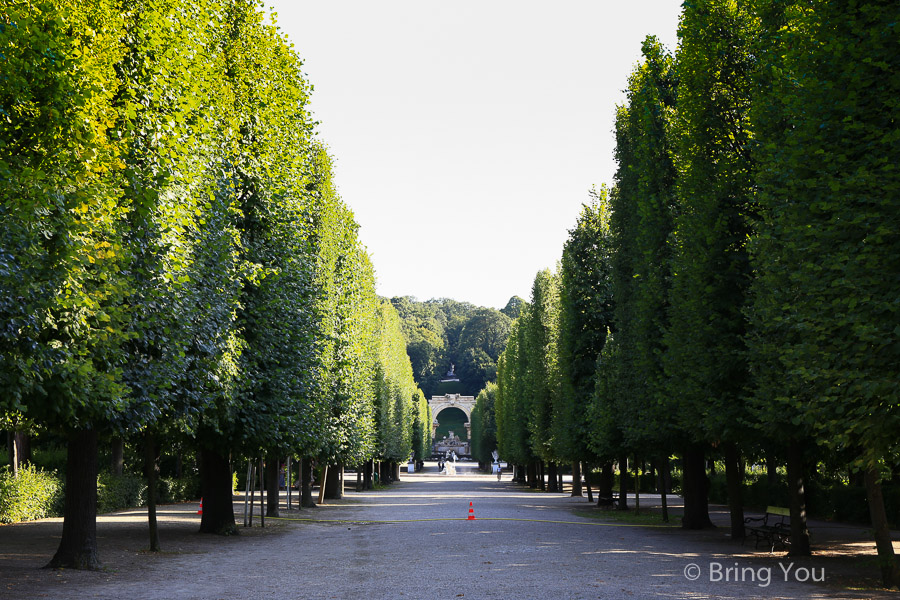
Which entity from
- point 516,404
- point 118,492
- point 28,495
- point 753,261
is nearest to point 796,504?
point 753,261

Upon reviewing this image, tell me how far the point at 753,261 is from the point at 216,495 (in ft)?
52.1

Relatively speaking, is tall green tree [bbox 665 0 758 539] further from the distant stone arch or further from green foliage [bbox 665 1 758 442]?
the distant stone arch

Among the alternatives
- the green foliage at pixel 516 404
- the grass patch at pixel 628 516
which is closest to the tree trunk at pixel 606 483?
the grass patch at pixel 628 516

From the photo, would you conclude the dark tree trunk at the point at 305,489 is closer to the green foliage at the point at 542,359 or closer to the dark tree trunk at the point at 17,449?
the dark tree trunk at the point at 17,449

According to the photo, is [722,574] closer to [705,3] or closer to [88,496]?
[88,496]

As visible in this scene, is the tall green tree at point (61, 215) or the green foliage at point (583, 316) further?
the green foliage at point (583, 316)

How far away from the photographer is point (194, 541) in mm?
20797

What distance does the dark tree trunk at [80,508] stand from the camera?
14750 millimetres

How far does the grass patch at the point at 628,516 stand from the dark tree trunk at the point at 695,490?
6.93ft

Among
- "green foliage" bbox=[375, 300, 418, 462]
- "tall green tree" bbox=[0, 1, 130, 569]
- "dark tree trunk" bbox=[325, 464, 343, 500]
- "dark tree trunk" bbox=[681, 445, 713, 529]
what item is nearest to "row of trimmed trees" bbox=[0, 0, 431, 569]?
"tall green tree" bbox=[0, 1, 130, 569]

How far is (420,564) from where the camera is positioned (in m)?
15.8

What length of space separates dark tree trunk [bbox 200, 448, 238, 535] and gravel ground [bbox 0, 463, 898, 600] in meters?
0.53

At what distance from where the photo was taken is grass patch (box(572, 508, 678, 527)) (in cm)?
2817

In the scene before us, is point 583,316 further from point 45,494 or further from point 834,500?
point 45,494
